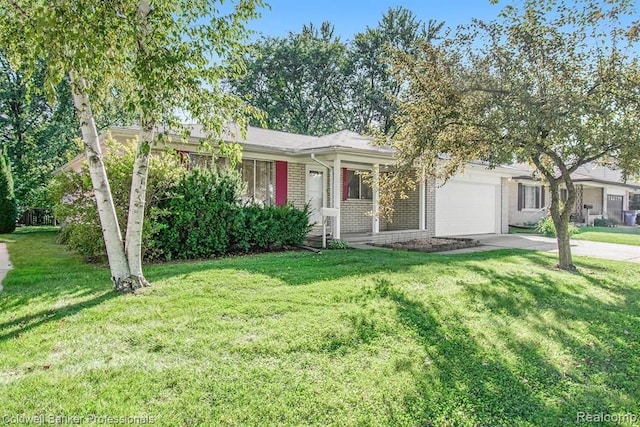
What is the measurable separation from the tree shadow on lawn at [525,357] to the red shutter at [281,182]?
21.5 feet

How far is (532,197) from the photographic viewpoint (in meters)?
24.3

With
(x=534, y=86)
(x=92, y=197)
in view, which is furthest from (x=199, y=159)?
(x=534, y=86)

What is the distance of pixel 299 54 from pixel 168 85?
91.6 feet

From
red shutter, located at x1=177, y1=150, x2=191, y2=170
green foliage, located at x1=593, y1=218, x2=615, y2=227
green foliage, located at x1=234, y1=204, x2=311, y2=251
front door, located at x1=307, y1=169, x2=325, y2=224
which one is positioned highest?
red shutter, located at x1=177, y1=150, x2=191, y2=170

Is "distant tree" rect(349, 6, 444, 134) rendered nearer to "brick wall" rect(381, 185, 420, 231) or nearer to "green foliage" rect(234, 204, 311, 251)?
"brick wall" rect(381, 185, 420, 231)

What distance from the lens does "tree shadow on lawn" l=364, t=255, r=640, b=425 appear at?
3.17 metres

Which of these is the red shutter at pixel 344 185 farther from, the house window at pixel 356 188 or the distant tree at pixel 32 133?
the distant tree at pixel 32 133

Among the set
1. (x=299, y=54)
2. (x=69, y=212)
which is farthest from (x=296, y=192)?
A: (x=299, y=54)

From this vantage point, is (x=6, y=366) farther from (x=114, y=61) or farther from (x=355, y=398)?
(x=114, y=61)

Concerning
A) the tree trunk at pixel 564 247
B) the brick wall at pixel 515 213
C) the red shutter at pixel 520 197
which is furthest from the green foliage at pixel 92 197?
the red shutter at pixel 520 197

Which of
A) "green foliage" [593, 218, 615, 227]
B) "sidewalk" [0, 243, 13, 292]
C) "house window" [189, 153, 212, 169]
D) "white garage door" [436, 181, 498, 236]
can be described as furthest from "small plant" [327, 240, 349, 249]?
"green foliage" [593, 218, 615, 227]

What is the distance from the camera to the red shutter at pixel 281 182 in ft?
40.8

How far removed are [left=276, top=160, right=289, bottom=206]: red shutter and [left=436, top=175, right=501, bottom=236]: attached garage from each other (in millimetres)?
5756

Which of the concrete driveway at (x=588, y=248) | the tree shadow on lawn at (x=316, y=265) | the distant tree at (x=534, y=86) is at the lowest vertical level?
the concrete driveway at (x=588, y=248)
